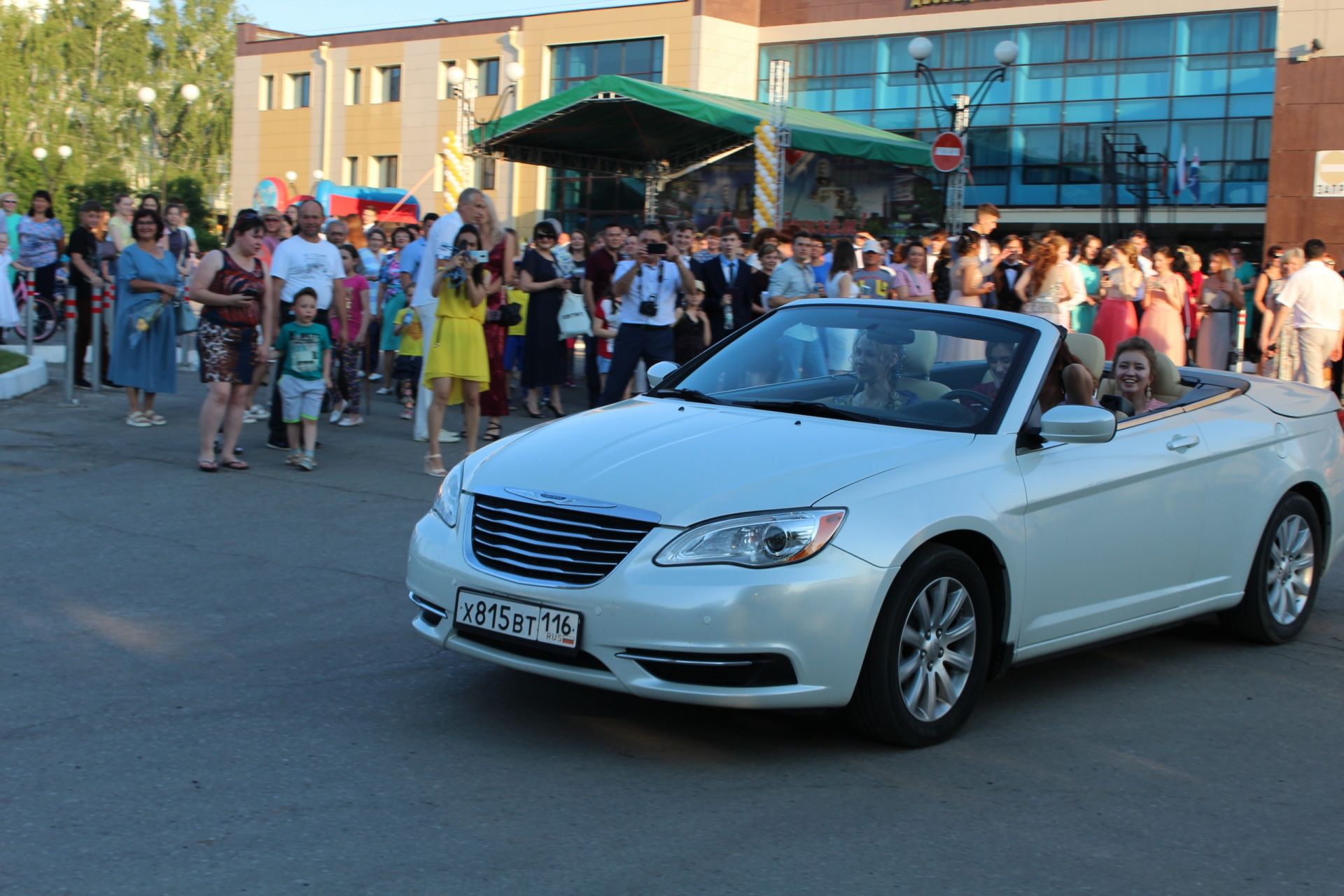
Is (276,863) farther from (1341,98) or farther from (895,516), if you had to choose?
(1341,98)

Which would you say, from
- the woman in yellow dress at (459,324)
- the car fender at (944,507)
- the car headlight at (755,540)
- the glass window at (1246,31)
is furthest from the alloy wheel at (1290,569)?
the glass window at (1246,31)

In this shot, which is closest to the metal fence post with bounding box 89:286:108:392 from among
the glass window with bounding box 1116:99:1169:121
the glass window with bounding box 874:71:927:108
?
the glass window with bounding box 1116:99:1169:121

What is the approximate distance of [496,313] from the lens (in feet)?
37.9

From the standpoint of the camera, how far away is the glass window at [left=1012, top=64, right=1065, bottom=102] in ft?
136

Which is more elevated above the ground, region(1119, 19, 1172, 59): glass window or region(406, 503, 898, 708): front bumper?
region(1119, 19, 1172, 59): glass window

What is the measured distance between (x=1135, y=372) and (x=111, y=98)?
68.5 m

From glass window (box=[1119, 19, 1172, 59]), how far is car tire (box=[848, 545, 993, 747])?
3831 cm

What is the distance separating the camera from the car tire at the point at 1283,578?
→ 6535 mm

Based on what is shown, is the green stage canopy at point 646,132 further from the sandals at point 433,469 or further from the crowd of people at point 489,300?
the sandals at point 433,469

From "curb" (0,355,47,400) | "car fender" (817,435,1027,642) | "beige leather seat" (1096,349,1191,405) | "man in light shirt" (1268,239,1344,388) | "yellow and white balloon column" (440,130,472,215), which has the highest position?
"yellow and white balloon column" (440,130,472,215)

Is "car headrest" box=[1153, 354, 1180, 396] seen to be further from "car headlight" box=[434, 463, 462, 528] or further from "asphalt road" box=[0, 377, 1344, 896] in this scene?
"car headlight" box=[434, 463, 462, 528]

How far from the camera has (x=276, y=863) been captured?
12.3 feet

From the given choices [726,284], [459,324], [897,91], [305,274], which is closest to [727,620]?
[459,324]

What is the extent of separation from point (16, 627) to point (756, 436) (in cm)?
331
